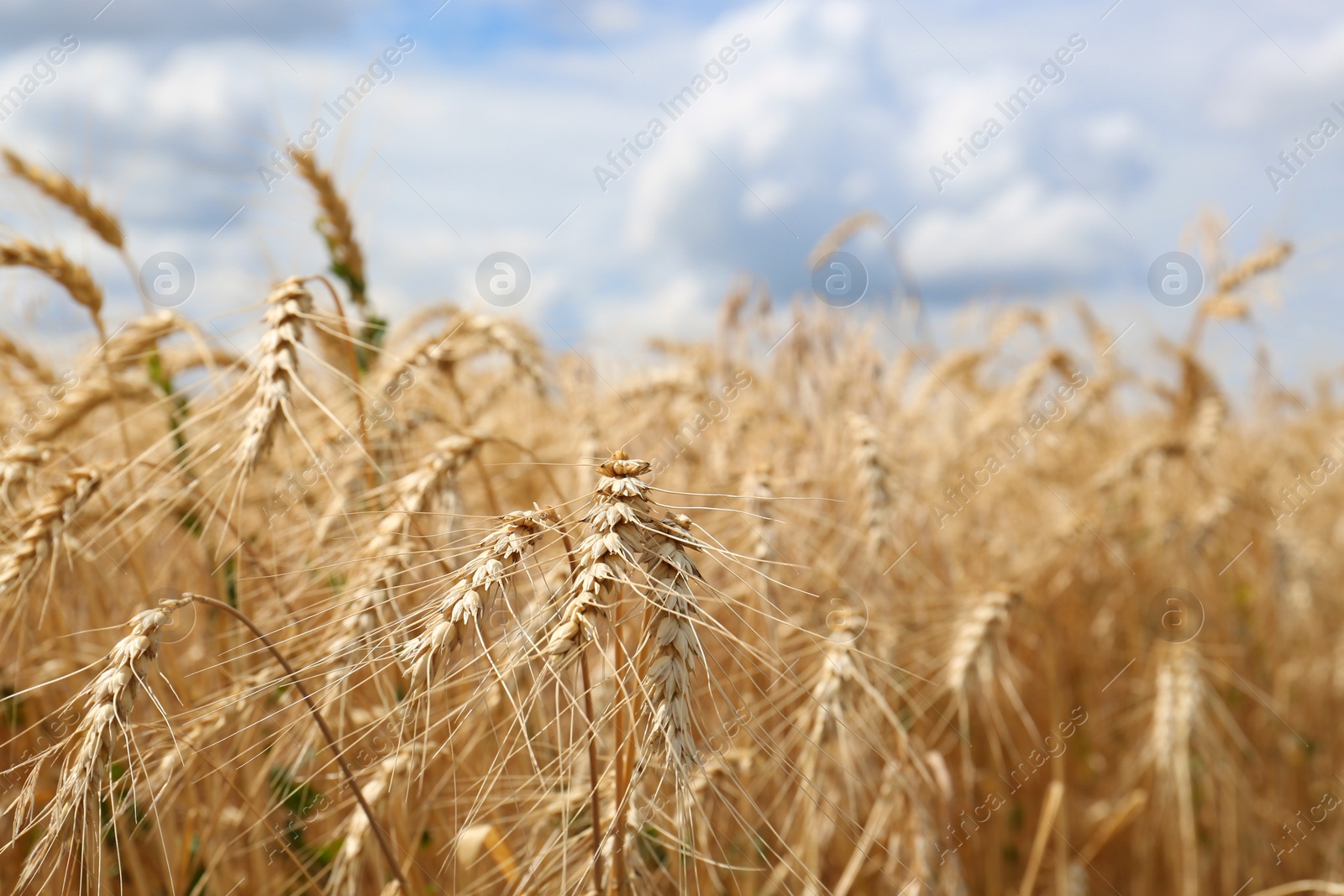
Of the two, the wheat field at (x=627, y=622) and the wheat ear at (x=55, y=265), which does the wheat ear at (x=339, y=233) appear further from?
the wheat ear at (x=55, y=265)

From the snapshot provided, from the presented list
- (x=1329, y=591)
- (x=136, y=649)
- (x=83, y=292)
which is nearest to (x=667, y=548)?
(x=136, y=649)

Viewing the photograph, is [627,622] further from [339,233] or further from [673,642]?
[339,233]

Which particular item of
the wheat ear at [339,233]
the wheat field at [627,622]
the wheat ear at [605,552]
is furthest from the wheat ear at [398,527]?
the wheat ear at [339,233]

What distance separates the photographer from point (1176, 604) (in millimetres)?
3311

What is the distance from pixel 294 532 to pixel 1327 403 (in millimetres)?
10039

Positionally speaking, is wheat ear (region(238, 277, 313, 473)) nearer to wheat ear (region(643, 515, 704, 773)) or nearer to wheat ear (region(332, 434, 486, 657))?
wheat ear (region(332, 434, 486, 657))

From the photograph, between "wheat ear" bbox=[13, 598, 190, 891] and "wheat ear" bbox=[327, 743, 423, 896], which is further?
"wheat ear" bbox=[327, 743, 423, 896]

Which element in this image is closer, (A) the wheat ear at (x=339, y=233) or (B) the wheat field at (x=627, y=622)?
(B) the wheat field at (x=627, y=622)

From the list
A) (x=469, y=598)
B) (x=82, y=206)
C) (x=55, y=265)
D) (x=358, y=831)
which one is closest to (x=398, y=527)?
(x=358, y=831)

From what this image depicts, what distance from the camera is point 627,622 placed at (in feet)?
4.71

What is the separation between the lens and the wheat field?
3.27 ft

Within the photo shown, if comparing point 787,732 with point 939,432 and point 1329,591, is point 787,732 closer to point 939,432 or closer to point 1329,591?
point 939,432

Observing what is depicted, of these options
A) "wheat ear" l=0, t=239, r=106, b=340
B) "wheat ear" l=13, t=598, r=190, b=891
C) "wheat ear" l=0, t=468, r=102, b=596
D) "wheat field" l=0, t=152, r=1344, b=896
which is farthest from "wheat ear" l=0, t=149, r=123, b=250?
"wheat ear" l=13, t=598, r=190, b=891

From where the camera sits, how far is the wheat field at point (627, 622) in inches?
39.3
